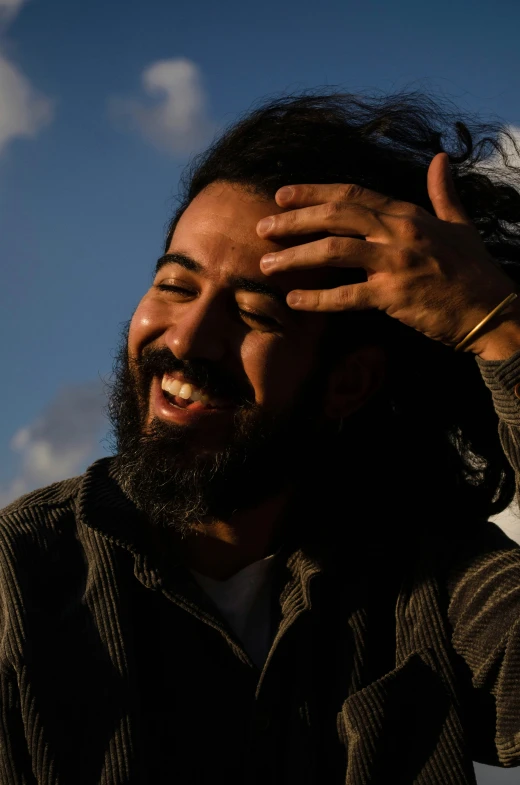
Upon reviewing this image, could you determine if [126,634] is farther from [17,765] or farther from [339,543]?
[339,543]

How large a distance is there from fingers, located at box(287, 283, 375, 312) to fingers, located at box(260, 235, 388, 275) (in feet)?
0.32

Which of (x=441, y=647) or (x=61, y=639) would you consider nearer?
(x=61, y=639)

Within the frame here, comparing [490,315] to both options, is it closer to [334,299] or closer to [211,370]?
→ [334,299]

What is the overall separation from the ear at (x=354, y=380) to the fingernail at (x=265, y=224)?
0.84 meters

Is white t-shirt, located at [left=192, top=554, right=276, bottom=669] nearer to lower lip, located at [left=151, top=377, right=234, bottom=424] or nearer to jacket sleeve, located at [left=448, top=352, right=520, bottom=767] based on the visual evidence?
lower lip, located at [left=151, top=377, right=234, bottom=424]

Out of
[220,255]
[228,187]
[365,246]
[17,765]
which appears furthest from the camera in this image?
[228,187]

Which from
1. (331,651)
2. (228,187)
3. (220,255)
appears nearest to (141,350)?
(220,255)

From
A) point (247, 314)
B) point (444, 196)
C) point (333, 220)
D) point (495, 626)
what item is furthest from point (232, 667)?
point (444, 196)

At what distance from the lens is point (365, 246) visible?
12.1ft

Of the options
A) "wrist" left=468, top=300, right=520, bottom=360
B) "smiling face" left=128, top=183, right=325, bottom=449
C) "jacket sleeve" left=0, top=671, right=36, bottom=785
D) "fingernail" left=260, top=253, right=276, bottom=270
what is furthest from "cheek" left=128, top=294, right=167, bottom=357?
"jacket sleeve" left=0, top=671, right=36, bottom=785

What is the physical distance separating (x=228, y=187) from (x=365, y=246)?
3.38ft

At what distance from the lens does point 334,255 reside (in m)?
3.75

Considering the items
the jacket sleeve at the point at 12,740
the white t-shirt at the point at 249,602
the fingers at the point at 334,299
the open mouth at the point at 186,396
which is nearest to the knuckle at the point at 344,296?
the fingers at the point at 334,299

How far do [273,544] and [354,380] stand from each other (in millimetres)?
958
